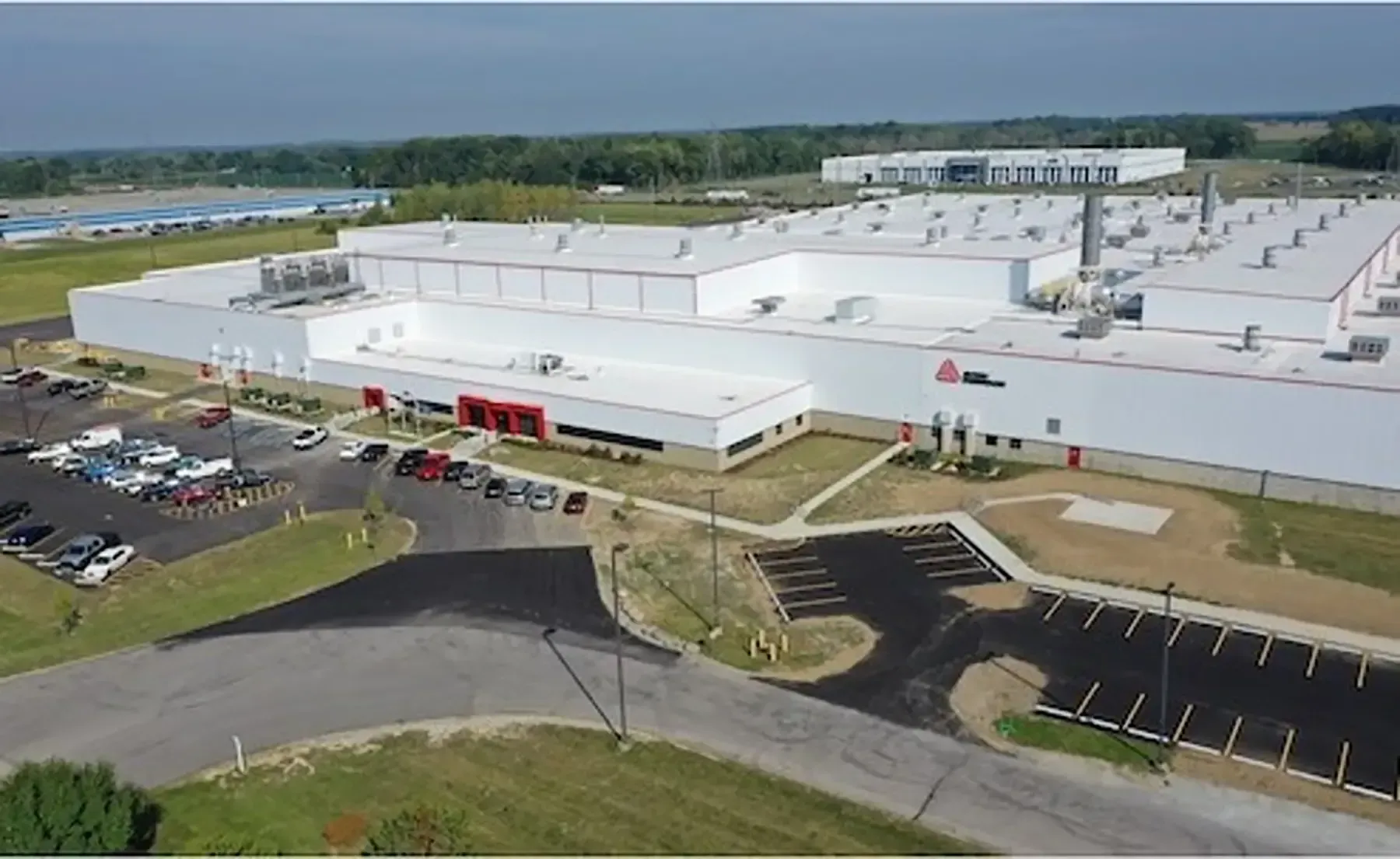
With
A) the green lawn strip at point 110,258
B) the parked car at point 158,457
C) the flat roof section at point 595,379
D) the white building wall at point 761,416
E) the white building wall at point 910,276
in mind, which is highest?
the white building wall at point 910,276

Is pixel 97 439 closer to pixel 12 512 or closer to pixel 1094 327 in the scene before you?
pixel 12 512

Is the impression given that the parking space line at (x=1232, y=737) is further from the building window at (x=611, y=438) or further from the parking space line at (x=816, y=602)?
the building window at (x=611, y=438)

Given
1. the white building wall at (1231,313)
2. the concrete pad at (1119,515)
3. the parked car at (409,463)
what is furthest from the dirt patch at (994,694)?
the parked car at (409,463)

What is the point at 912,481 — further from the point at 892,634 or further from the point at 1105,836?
the point at 1105,836

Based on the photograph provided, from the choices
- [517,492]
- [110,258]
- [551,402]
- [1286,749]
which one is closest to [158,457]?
[551,402]

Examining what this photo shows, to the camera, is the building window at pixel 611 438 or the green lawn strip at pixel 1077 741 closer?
the green lawn strip at pixel 1077 741

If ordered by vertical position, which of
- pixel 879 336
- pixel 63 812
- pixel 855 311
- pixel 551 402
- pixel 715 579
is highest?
pixel 855 311
